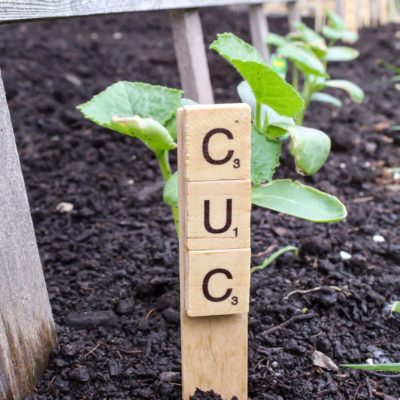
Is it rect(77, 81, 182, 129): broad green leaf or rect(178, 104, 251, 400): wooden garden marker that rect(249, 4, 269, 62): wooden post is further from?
rect(178, 104, 251, 400): wooden garden marker

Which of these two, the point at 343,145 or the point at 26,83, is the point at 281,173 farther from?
the point at 26,83

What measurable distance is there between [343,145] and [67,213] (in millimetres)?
1158

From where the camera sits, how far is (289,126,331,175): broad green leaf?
1.28 meters

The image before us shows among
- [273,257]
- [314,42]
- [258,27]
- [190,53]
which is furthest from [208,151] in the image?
[258,27]

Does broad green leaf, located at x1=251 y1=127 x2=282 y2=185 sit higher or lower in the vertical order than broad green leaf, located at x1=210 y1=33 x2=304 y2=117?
lower

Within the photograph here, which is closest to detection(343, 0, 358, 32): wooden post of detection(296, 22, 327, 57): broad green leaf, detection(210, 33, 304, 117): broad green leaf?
detection(296, 22, 327, 57): broad green leaf

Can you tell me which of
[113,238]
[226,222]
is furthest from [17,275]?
[113,238]

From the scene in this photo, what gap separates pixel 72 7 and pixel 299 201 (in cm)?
77

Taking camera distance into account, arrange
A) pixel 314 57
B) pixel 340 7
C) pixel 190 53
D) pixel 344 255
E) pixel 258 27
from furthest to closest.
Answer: pixel 340 7 < pixel 258 27 < pixel 190 53 < pixel 314 57 < pixel 344 255

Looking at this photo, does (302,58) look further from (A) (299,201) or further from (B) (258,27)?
(B) (258,27)

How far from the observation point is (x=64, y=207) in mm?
1922

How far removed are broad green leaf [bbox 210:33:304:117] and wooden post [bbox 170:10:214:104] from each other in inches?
35.8

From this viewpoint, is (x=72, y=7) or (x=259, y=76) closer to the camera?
(x=259, y=76)

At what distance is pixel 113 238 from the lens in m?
1.74
